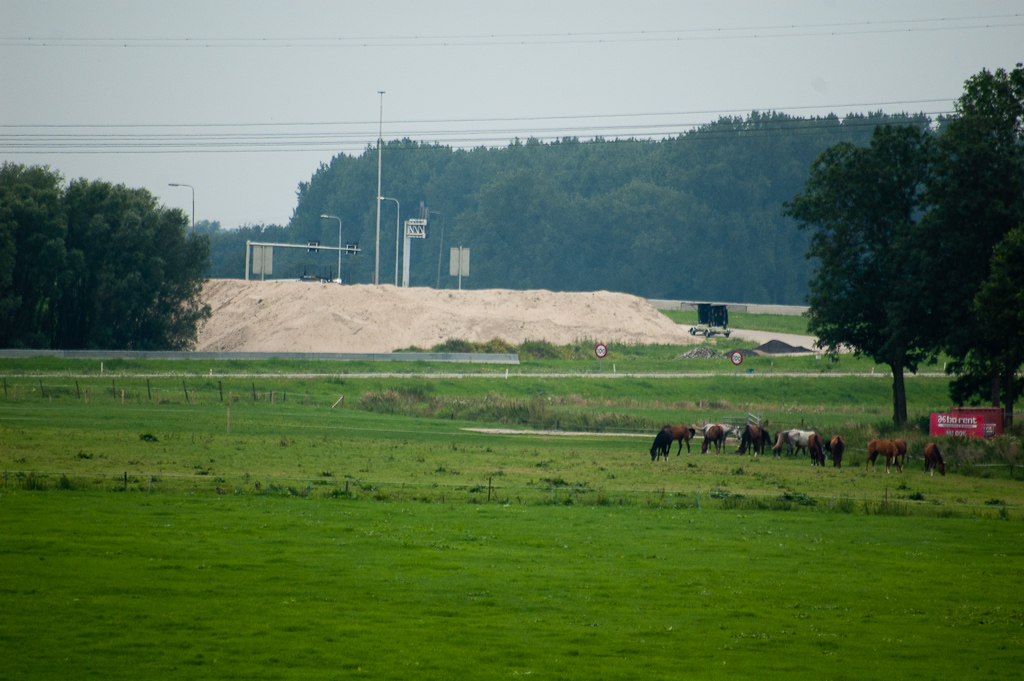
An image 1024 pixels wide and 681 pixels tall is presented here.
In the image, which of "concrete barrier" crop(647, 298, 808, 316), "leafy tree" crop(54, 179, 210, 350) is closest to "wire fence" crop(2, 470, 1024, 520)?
"leafy tree" crop(54, 179, 210, 350)

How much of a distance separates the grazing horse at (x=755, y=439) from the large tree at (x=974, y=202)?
11452 mm

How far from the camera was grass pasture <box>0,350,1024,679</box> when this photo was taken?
54.3 feet

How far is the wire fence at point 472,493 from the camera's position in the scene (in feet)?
109

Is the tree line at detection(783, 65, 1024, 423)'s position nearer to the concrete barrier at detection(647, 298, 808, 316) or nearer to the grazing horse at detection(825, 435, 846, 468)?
the grazing horse at detection(825, 435, 846, 468)

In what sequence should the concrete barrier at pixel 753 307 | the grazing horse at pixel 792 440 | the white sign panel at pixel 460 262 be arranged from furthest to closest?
the concrete barrier at pixel 753 307, the white sign panel at pixel 460 262, the grazing horse at pixel 792 440

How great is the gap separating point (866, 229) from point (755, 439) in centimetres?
1651

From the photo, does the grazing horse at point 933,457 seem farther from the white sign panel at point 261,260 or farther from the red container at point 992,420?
the white sign panel at point 261,260

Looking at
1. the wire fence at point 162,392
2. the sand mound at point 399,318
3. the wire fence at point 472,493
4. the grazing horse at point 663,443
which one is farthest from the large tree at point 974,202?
the sand mound at point 399,318


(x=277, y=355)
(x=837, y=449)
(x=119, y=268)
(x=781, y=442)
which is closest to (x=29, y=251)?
(x=119, y=268)

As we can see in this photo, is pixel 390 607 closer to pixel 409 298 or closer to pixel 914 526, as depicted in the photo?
pixel 914 526

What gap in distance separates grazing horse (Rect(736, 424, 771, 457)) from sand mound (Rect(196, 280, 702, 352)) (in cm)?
5184

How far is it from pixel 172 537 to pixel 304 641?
390 inches

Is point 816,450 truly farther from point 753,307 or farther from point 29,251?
point 753,307

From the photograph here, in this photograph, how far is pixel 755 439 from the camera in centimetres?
5197
